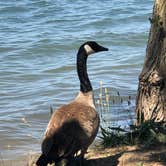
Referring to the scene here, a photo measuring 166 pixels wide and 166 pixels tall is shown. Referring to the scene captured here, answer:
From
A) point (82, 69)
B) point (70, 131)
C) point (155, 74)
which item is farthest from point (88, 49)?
point (70, 131)

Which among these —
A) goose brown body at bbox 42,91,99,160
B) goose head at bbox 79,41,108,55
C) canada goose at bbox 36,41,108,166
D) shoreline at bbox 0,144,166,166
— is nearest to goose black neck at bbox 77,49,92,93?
goose head at bbox 79,41,108,55

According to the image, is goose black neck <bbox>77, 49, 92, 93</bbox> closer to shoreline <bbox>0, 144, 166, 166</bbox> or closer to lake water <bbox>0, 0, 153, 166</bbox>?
shoreline <bbox>0, 144, 166, 166</bbox>

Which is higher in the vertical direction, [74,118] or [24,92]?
[74,118]

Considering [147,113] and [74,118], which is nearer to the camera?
[74,118]

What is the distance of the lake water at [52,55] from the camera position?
8978 millimetres

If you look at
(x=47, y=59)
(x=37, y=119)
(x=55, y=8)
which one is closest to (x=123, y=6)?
(x=55, y=8)

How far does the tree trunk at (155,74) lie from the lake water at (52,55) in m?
1.84

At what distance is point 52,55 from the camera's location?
13805mm

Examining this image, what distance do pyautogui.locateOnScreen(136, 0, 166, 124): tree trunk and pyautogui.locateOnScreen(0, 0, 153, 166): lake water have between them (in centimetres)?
184

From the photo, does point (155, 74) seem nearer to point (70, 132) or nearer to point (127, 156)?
point (127, 156)

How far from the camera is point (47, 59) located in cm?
1339

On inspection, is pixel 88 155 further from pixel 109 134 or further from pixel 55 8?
pixel 55 8

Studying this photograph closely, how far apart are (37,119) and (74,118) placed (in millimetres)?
3419

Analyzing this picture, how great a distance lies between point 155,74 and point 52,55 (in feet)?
25.1
